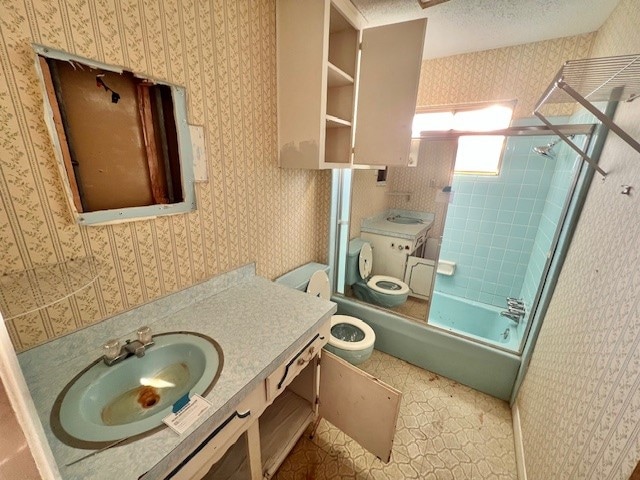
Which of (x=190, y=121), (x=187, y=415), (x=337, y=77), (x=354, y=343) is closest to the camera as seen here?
(x=187, y=415)

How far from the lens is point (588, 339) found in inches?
36.8

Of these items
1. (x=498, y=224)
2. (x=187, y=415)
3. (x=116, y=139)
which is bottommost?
(x=187, y=415)

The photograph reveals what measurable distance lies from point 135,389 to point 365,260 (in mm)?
1947

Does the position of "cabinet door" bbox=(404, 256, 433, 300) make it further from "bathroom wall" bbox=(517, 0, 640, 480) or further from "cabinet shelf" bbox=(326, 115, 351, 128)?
"cabinet shelf" bbox=(326, 115, 351, 128)

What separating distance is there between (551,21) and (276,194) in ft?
6.62

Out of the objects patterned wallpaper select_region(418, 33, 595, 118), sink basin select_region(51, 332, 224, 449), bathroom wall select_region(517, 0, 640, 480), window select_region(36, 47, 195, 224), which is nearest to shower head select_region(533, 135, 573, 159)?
patterned wallpaper select_region(418, 33, 595, 118)

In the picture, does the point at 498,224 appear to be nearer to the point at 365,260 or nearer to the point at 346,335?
the point at 365,260

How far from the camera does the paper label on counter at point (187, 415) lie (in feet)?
2.03

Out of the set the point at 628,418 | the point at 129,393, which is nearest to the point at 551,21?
the point at 628,418

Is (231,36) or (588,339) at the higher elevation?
(231,36)

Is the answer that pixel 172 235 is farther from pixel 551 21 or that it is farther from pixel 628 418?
pixel 551 21

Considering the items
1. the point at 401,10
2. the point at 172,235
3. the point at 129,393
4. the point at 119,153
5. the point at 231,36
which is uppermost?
the point at 401,10

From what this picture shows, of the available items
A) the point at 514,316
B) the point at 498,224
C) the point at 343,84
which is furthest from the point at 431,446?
the point at 343,84

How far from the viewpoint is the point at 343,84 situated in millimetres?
1482
